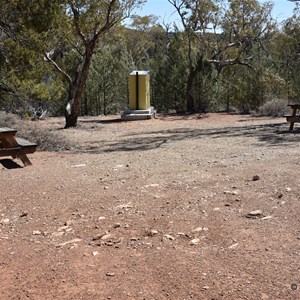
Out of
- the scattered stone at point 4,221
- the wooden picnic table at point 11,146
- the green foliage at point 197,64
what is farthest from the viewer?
the green foliage at point 197,64

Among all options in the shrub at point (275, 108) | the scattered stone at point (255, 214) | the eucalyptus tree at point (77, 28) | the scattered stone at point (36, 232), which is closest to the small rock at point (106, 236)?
the scattered stone at point (36, 232)

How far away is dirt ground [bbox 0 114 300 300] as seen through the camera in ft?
10.1

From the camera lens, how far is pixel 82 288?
10.1ft

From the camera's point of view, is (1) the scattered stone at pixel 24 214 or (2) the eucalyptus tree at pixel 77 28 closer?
(1) the scattered stone at pixel 24 214

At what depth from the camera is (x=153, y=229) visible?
13.4 feet

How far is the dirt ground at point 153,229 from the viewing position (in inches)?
121

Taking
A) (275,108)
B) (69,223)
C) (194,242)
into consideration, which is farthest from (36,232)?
(275,108)

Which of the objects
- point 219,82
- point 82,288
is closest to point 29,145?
point 82,288

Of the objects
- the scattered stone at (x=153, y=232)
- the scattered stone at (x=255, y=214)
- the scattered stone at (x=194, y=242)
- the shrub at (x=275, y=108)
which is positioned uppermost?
the scattered stone at (x=255, y=214)

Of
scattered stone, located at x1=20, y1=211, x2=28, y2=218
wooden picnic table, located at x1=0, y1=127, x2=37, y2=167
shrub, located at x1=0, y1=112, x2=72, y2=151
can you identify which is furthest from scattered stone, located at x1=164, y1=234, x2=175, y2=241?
shrub, located at x1=0, y1=112, x2=72, y2=151

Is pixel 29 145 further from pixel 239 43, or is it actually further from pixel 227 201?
pixel 239 43

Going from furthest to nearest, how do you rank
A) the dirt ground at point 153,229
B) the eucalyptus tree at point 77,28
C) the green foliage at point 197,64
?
the green foliage at point 197,64 → the eucalyptus tree at point 77,28 → the dirt ground at point 153,229

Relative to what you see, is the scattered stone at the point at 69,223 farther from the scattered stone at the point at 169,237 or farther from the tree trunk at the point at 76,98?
the tree trunk at the point at 76,98

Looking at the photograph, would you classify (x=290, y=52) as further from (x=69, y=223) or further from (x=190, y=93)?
(x=69, y=223)
